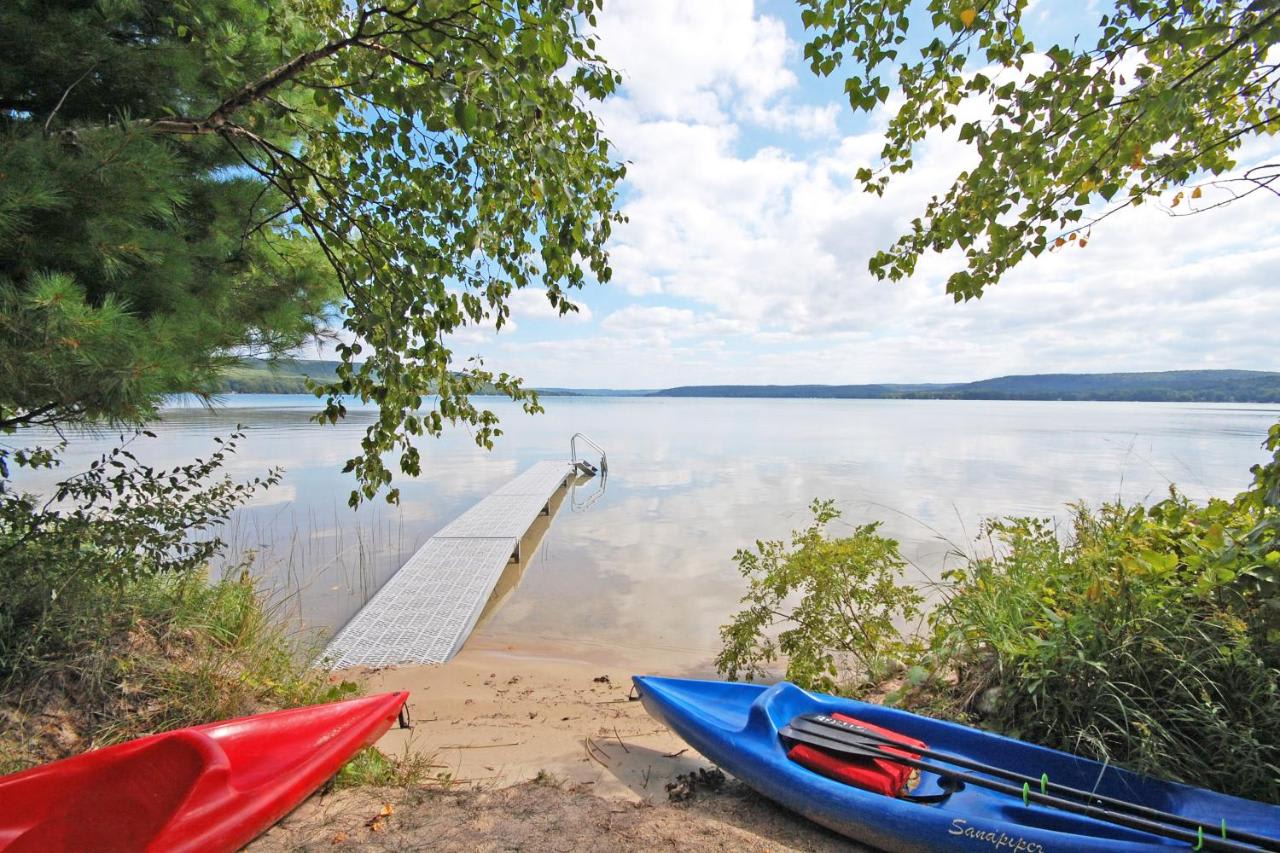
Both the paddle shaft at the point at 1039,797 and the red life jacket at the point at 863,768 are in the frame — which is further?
the red life jacket at the point at 863,768

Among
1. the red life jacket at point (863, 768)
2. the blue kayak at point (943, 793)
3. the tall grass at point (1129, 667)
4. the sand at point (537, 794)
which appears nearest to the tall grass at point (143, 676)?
the sand at point (537, 794)

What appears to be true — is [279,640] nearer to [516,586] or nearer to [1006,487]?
[516,586]

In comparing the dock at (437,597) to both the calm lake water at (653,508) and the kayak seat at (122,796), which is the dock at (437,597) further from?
the kayak seat at (122,796)

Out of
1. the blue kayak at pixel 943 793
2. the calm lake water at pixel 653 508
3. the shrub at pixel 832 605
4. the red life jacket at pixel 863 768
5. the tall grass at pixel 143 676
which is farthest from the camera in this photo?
the calm lake water at pixel 653 508

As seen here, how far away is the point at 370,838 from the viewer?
7.76 ft

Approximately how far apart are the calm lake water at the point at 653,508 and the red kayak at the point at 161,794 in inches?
55.5

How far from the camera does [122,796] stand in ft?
7.75

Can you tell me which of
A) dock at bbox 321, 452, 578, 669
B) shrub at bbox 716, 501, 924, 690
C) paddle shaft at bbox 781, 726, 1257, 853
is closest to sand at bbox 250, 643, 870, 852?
paddle shaft at bbox 781, 726, 1257, 853

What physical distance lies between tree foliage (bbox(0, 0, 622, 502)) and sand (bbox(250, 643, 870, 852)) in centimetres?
149

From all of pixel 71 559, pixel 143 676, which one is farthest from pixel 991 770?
pixel 71 559

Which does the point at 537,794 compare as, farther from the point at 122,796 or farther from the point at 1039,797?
the point at 1039,797

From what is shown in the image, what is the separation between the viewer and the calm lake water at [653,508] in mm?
7441

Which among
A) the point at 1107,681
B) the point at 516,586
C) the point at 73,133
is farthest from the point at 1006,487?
the point at 73,133

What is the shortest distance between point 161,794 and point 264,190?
295 centimetres
